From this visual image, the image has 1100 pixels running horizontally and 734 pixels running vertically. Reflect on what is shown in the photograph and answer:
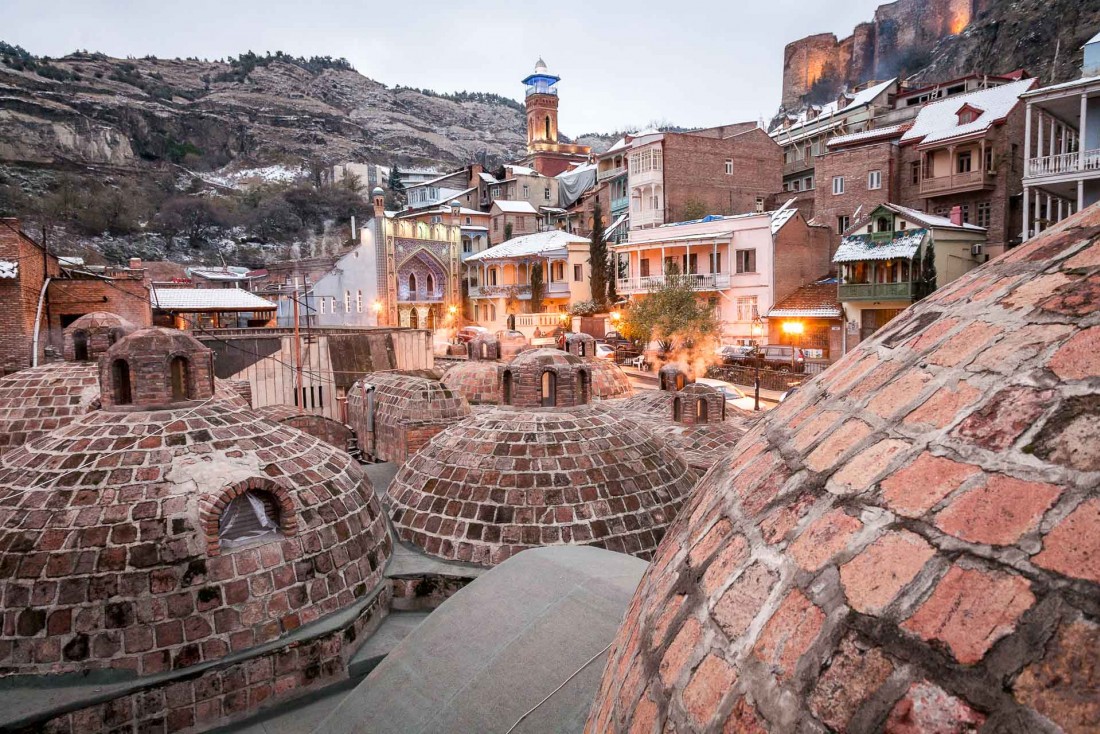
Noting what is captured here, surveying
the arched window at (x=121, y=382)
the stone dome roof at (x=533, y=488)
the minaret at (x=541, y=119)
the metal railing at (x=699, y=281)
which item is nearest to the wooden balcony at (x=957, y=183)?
the metal railing at (x=699, y=281)

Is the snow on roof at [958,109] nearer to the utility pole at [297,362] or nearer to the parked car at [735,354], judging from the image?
the parked car at [735,354]

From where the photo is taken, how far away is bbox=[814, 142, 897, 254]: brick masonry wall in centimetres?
3372

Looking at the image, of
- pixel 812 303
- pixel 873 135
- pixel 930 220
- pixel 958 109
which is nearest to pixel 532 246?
pixel 812 303

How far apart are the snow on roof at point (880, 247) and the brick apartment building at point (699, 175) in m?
12.8

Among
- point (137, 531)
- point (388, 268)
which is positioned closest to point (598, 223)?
point (388, 268)

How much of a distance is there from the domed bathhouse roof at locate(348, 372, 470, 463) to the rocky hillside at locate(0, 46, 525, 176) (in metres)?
55.9

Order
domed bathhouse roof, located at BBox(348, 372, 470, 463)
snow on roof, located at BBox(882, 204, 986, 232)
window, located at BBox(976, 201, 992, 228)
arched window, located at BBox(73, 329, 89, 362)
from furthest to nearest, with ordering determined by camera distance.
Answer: window, located at BBox(976, 201, 992, 228) < snow on roof, located at BBox(882, 204, 986, 232) < arched window, located at BBox(73, 329, 89, 362) < domed bathhouse roof, located at BBox(348, 372, 470, 463)

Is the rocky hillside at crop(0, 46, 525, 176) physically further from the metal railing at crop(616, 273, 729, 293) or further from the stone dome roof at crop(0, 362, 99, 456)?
the stone dome roof at crop(0, 362, 99, 456)

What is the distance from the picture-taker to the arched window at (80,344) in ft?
52.8

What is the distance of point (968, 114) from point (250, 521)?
1373 inches

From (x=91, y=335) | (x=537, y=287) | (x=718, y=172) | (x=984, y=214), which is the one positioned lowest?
(x=91, y=335)

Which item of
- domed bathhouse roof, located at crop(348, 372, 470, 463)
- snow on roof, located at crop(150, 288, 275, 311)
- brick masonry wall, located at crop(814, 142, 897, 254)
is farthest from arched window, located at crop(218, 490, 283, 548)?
brick masonry wall, located at crop(814, 142, 897, 254)

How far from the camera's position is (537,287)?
46500 millimetres

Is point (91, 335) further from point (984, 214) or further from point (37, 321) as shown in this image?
point (984, 214)
